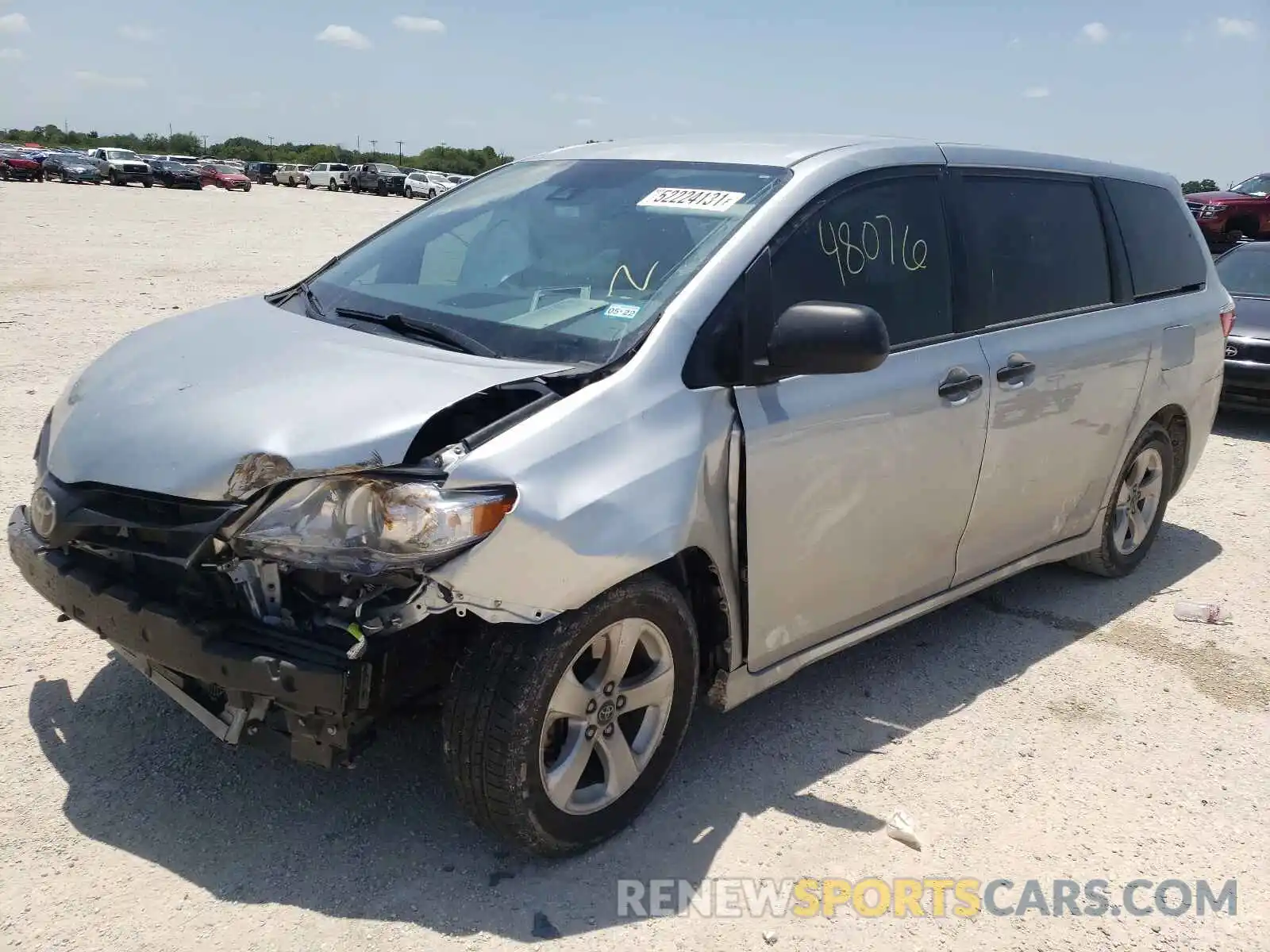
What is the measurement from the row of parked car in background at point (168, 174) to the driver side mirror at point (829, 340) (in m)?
42.3

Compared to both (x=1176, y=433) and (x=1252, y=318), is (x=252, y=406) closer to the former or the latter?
(x=1176, y=433)

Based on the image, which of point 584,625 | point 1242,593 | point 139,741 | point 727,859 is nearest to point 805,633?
point 727,859

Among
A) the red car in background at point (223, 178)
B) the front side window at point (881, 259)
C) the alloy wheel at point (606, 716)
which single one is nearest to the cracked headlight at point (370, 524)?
the alloy wheel at point (606, 716)

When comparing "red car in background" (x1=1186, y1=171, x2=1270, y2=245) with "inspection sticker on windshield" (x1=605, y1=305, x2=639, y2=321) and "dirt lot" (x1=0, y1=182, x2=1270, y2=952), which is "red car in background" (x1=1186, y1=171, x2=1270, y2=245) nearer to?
"dirt lot" (x1=0, y1=182, x2=1270, y2=952)

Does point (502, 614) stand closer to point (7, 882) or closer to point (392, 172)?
point (7, 882)

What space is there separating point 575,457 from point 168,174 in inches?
2007

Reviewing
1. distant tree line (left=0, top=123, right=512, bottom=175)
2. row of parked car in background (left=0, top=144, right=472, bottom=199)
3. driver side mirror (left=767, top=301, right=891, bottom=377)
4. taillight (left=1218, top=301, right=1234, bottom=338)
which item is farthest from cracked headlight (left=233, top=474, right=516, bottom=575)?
distant tree line (left=0, top=123, right=512, bottom=175)

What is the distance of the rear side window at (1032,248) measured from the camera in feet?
12.8

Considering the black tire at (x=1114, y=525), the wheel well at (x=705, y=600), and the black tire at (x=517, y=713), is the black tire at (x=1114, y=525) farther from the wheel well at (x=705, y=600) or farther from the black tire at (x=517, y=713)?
the black tire at (x=517, y=713)

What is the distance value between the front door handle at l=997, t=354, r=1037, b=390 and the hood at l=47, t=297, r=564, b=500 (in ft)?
6.03

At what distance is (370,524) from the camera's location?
2457mm

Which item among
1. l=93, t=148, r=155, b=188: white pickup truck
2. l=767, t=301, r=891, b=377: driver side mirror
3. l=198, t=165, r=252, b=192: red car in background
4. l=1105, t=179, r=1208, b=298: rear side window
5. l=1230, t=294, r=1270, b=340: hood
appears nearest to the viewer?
Result: l=767, t=301, r=891, b=377: driver side mirror

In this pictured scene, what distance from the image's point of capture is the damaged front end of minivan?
2.45m

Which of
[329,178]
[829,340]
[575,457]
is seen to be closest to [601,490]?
[575,457]
